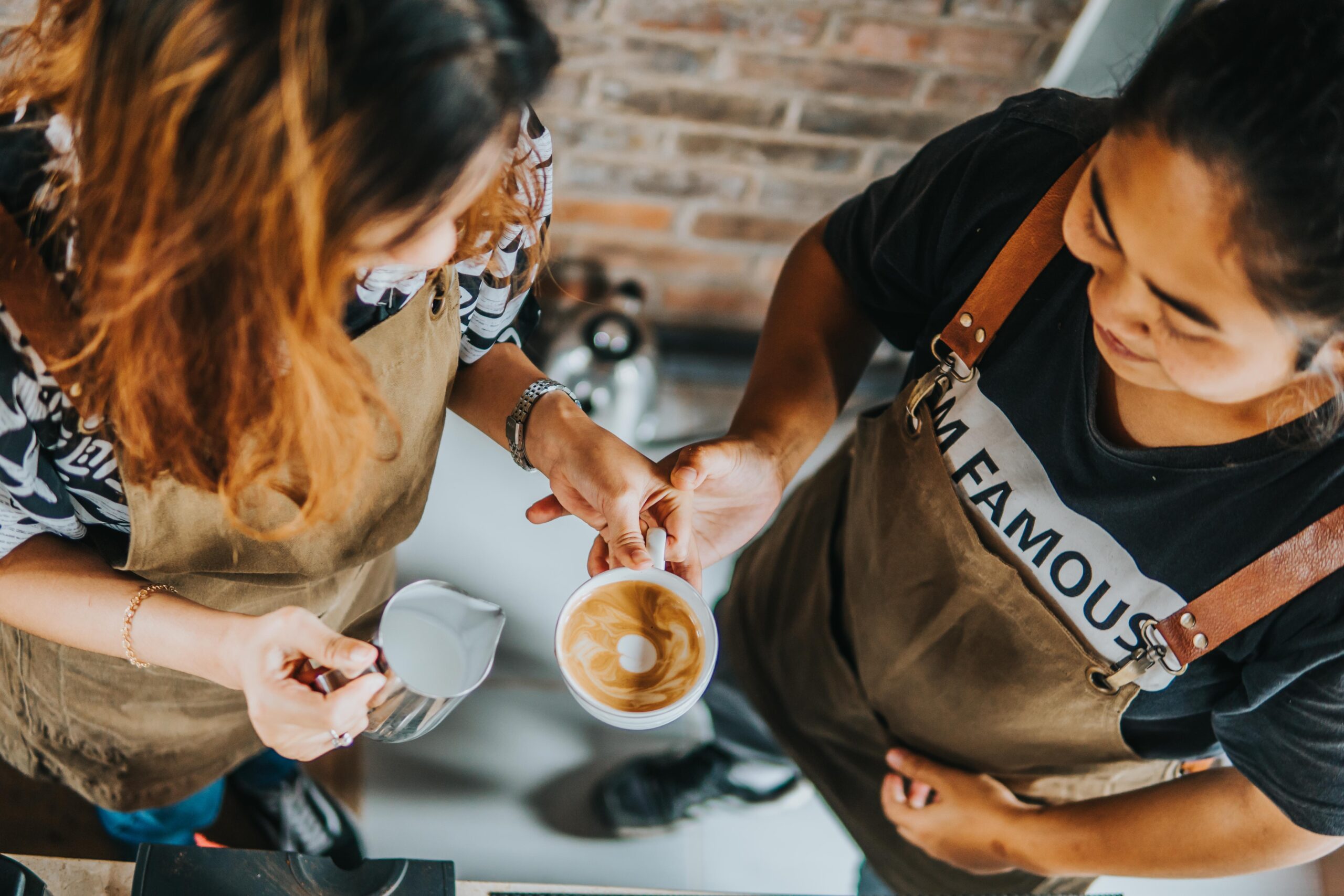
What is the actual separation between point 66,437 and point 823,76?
155 centimetres

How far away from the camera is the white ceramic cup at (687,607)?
0.92 metres

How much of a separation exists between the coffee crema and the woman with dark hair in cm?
18

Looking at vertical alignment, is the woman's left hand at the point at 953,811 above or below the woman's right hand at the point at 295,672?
below

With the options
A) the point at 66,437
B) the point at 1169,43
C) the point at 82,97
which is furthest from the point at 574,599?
the point at 1169,43

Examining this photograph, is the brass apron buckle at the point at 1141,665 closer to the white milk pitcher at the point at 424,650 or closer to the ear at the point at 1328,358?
the ear at the point at 1328,358

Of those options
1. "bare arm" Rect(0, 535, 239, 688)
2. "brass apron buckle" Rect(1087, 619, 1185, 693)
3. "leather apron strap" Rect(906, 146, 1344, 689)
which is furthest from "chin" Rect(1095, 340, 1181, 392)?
"bare arm" Rect(0, 535, 239, 688)

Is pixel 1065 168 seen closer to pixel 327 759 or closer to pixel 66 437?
pixel 66 437

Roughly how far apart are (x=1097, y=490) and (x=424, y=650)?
716mm

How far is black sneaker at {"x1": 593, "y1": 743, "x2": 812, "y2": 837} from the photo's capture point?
192 centimetres

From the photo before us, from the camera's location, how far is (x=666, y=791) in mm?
1918

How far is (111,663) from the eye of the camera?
115 centimetres

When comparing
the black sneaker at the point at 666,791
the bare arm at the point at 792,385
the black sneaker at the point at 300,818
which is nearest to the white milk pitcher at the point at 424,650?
the bare arm at the point at 792,385

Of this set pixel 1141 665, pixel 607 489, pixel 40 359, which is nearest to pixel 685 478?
pixel 607 489

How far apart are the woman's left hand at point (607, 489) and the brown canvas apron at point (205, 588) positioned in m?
0.15
